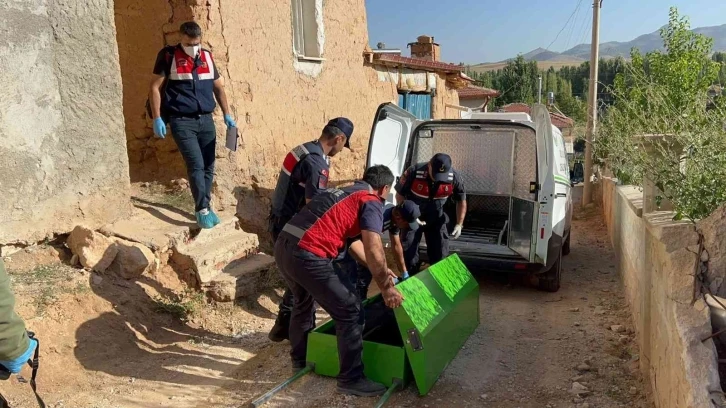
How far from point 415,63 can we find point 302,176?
22.0 ft

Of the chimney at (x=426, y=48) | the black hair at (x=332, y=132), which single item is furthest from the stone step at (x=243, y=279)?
the chimney at (x=426, y=48)

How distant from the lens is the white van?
5984mm

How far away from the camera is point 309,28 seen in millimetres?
7996

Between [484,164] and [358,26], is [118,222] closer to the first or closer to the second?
[484,164]

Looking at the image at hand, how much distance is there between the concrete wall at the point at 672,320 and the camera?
2.57 metres

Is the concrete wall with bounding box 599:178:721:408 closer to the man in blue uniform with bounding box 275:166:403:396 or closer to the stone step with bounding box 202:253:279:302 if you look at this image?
the man in blue uniform with bounding box 275:166:403:396

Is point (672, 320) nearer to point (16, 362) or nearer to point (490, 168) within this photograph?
point (16, 362)

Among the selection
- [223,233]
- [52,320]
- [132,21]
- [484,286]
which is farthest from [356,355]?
[132,21]

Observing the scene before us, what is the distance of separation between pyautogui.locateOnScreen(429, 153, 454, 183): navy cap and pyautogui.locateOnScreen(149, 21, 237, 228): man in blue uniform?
219 cm

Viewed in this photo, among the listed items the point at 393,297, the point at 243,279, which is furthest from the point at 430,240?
the point at 393,297

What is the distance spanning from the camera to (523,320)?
221 inches

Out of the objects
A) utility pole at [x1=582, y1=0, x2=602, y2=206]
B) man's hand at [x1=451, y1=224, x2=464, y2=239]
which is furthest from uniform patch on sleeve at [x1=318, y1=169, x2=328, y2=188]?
utility pole at [x1=582, y1=0, x2=602, y2=206]

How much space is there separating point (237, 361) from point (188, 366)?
372mm

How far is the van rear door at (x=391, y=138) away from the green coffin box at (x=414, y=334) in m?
1.88
